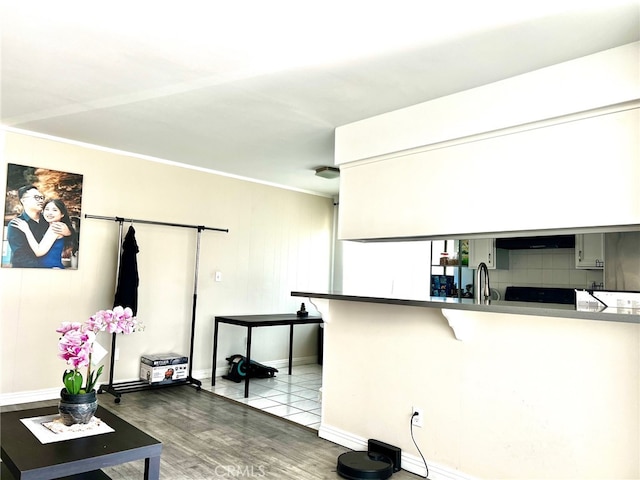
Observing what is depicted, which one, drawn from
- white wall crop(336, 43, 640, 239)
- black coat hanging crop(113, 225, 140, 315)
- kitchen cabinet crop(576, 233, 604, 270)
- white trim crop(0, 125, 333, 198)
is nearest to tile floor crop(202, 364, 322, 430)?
black coat hanging crop(113, 225, 140, 315)

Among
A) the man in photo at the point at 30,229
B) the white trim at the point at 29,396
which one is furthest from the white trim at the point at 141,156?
the white trim at the point at 29,396

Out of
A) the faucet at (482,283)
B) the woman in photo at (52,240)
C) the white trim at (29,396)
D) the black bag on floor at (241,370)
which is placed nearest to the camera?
the faucet at (482,283)

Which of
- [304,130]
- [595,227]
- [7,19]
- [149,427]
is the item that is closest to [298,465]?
[149,427]

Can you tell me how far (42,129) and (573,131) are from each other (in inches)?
159

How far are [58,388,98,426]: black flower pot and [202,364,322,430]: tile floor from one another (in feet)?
6.12

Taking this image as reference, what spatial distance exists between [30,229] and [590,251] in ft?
16.7

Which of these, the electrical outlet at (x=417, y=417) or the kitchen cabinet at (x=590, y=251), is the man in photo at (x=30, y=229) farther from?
the kitchen cabinet at (x=590, y=251)

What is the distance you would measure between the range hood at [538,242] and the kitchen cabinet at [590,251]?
0.25 ft

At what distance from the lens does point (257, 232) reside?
577 centimetres

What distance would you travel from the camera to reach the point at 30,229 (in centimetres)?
404

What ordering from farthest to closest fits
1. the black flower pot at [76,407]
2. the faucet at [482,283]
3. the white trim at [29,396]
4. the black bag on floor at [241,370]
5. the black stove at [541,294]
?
the black bag on floor at [241,370] < the black stove at [541,294] < the white trim at [29,396] < the faucet at [482,283] < the black flower pot at [76,407]

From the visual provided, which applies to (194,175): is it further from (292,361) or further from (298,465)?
(298,465)

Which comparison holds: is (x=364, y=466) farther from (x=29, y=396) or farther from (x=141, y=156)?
(x=141, y=156)

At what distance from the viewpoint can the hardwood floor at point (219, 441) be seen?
2.75 m
